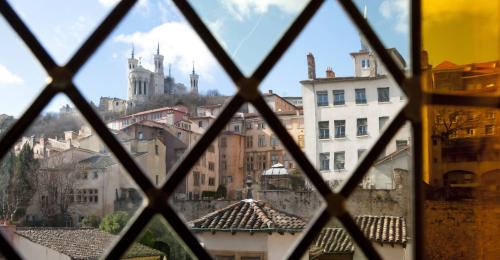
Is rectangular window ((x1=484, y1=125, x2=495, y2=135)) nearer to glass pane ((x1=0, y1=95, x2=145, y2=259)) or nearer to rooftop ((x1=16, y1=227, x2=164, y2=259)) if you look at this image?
rooftop ((x1=16, y1=227, x2=164, y2=259))

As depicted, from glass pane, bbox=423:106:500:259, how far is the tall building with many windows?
10409 mm

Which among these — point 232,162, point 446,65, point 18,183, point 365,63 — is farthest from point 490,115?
point 232,162

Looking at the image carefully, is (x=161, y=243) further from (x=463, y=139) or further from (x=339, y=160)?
(x=463, y=139)

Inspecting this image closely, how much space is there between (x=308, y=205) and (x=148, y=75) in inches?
→ 803

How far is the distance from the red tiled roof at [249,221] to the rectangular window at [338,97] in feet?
26.3

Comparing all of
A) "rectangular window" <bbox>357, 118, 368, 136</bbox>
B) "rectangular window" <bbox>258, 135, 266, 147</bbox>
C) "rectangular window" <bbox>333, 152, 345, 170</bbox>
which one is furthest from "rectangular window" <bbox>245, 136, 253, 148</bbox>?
"rectangular window" <bbox>357, 118, 368, 136</bbox>

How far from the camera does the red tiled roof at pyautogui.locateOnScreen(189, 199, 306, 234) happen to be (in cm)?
508

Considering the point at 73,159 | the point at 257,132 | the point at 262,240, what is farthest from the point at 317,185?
the point at 257,132

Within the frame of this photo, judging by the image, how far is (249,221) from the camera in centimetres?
534

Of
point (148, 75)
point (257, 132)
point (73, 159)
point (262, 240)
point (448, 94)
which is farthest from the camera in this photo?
point (148, 75)

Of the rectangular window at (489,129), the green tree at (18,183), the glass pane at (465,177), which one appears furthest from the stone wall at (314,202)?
the rectangular window at (489,129)

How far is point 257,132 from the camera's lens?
18578mm

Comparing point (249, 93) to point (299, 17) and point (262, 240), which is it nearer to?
point (299, 17)

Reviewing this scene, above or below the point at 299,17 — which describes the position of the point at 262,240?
below
